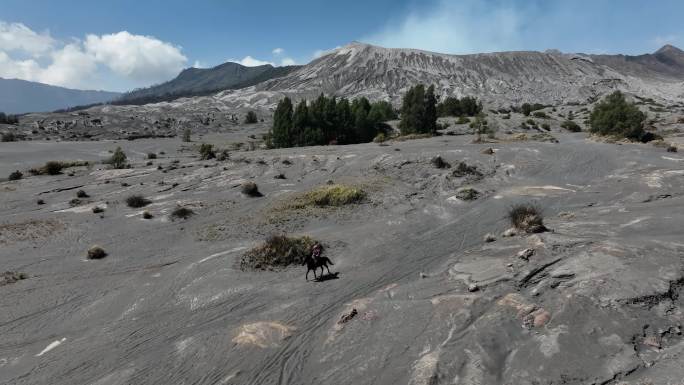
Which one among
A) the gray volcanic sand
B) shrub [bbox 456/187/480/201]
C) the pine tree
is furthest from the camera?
the pine tree

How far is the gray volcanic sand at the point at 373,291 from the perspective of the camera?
11.3m

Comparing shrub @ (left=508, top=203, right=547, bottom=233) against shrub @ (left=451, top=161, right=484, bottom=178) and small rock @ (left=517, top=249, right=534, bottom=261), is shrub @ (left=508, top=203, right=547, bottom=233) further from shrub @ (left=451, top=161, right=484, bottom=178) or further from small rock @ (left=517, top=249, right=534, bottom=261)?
shrub @ (left=451, top=161, right=484, bottom=178)

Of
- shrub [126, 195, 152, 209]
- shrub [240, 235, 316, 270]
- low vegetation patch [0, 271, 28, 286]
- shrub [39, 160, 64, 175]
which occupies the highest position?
shrub [39, 160, 64, 175]

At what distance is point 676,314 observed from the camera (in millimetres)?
11086

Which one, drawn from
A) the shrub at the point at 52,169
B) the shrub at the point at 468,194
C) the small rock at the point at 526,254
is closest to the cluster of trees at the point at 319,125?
the shrub at the point at 52,169

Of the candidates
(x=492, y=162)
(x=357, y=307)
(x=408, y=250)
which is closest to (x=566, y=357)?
A: (x=357, y=307)

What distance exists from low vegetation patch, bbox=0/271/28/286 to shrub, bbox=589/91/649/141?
215 ft

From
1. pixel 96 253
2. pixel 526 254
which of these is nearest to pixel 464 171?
pixel 526 254

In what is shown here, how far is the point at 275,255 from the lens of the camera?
73.8ft

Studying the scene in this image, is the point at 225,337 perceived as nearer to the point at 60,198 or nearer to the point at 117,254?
the point at 117,254

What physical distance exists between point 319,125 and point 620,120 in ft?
148

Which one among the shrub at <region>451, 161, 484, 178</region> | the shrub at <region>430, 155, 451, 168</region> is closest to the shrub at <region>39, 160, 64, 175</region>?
the shrub at <region>430, 155, 451, 168</region>

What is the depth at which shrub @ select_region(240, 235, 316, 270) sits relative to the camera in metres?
22.1

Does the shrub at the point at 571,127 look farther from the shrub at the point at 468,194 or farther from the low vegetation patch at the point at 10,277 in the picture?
the low vegetation patch at the point at 10,277
